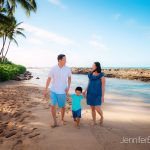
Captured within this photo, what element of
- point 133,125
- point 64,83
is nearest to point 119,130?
point 133,125

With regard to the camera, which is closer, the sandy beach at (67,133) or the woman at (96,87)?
the sandy beach at (67,133)

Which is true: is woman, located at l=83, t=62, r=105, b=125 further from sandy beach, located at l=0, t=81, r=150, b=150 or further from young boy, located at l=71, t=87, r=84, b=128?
sandy beach, located at l=0, t=81, r=150, b=150

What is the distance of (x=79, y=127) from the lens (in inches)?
233

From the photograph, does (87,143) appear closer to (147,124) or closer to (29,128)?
(29,128)

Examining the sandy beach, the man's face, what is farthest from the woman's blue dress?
the man's face

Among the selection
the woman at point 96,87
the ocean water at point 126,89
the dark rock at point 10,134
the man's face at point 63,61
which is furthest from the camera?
the ocean water at point 126,89

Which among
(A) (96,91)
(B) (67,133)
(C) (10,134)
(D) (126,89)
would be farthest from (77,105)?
(D) (126,89)

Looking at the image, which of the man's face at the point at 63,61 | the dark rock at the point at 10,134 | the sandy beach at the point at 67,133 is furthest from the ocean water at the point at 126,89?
the dark rock at the point at 10,134

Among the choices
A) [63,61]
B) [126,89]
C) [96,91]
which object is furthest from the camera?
[126,89]

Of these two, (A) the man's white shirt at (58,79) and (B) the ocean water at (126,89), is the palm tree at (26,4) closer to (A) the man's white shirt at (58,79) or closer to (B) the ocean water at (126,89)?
(B) the ocean water at (126,89)

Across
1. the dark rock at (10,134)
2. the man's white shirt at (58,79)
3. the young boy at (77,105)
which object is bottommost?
the dark rock at (10,134)

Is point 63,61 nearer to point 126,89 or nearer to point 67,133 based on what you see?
point 67,133

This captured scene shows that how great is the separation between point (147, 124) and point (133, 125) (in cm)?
53

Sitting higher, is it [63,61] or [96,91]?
[63,61]
